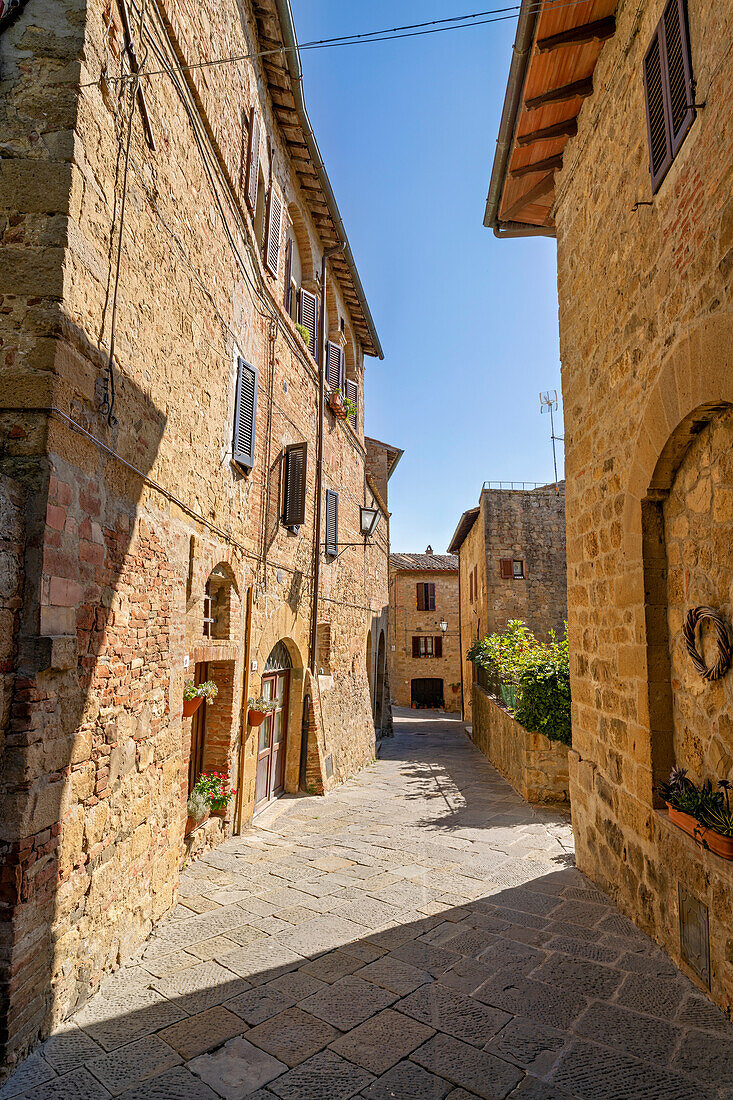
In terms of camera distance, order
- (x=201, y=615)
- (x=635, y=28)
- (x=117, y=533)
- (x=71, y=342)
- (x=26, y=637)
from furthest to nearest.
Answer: (x=201, y=615), (x=635, y=28), (x=117, y=533), (x=71, y=342), (x=26, y=637)

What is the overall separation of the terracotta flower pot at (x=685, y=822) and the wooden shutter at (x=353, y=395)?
10.9 m

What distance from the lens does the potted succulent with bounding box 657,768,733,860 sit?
119 inches

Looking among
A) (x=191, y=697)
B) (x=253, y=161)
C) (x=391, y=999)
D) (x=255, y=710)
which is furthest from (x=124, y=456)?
(x=253, y=161)

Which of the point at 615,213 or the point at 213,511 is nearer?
the point at 615,213

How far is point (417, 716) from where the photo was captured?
25.5 m

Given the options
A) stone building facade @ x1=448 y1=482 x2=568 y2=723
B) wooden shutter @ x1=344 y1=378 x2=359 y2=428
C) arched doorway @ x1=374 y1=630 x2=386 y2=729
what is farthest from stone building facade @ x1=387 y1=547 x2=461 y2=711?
wooden shutter @ x1=344 y1=378 x2=359 y2=428

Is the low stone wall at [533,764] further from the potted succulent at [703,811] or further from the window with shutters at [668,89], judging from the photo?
the window with shutters at [668,89]

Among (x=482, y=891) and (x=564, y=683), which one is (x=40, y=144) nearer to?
(x=482, y=891)

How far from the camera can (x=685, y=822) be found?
3.43 metres

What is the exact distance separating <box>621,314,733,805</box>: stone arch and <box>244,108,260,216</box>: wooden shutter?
550 cm

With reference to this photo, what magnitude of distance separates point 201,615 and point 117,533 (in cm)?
214

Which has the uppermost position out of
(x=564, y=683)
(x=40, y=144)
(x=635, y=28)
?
(x=635, y=28)

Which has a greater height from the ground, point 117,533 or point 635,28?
point 635,28

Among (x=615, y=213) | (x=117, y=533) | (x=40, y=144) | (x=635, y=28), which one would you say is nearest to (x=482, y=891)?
(x=117, y=533)
